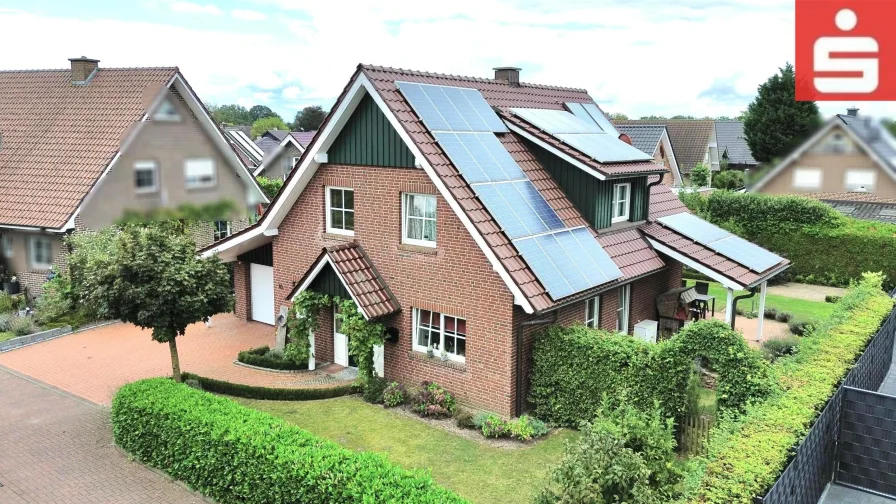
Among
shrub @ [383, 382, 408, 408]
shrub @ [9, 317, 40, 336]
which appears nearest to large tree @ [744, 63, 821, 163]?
shrub @ [383, 382, 408, 408]

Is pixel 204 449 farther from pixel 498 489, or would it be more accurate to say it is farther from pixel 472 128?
pixel 472 128

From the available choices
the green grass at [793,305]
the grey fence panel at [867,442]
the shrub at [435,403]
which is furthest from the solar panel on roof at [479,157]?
the green grass at [793,305]

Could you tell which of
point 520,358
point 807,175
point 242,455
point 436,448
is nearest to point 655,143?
point 520,358

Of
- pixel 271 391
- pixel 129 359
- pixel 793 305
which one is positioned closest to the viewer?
pixel 271 391

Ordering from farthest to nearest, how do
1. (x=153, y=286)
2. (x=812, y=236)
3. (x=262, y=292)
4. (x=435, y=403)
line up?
(x=812, y=236) < (x=262, y=292) < (x=435, y=403) < (x=153, y=286)

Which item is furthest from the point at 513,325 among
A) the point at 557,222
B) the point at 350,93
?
the point at 350,93

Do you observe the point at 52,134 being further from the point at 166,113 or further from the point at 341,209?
the point at 341,209
